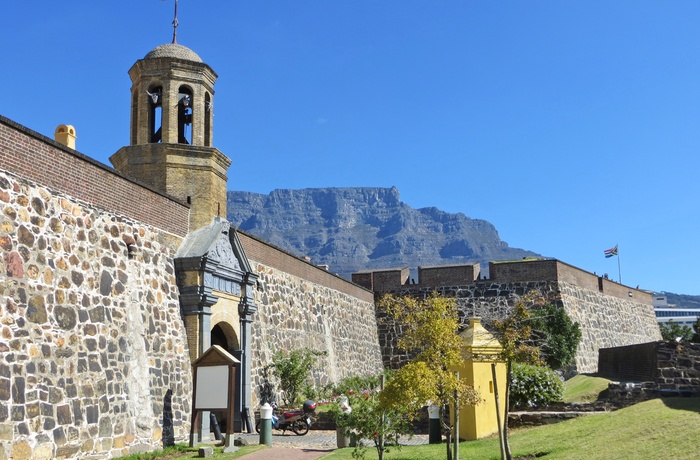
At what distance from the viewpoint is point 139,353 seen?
1495 centimetres

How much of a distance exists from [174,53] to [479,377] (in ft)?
35.8

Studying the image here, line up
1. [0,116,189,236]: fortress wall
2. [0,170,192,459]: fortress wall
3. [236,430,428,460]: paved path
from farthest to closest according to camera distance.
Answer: [236,430,428,460]: paved path, [0,116,189,236]: fortress wall, [0,170,192,459]: fortress wall

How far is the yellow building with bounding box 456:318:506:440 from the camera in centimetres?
1562

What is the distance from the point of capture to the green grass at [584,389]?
20109 millimetres

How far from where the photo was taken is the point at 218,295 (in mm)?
17969

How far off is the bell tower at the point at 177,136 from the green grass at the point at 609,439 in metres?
7.24

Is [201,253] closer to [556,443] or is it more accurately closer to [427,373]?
[427,373]

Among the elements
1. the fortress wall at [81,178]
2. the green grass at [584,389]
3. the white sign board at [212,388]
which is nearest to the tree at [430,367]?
the white sign board at [212,388]

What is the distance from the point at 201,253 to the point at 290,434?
5.18 meters

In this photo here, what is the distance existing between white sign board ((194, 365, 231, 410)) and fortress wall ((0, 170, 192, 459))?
2.13 feet

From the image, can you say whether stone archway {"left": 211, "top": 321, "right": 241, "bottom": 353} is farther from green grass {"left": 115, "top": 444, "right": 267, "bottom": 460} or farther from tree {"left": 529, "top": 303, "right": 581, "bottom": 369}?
tree {"left": 529, "top": 303, "right": 581, "bottom": 369}

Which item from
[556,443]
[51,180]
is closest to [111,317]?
[51,180]

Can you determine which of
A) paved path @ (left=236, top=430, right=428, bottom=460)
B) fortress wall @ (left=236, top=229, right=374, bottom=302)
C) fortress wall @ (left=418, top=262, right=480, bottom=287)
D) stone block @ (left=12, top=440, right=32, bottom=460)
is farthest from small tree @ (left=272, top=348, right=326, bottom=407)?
fortress wall @ (left=418, top=262, right=480, bottom=287)

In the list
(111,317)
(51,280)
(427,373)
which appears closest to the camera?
(427,373)
